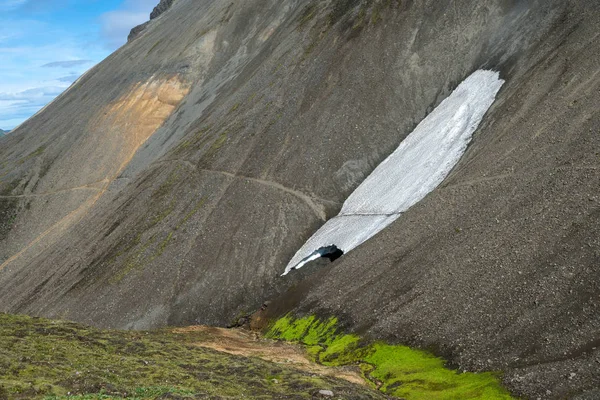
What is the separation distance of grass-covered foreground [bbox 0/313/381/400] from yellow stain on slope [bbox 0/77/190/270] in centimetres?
5850

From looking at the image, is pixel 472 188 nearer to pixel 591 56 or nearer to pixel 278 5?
pixel 591 56

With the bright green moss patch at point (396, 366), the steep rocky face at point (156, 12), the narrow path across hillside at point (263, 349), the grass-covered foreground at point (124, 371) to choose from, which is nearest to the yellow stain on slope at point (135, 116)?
the narrow path across hillside at point (263, 349)

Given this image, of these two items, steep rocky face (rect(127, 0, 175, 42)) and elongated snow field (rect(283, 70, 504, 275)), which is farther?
steep rocky face (rect(127, 0, 175, 42))

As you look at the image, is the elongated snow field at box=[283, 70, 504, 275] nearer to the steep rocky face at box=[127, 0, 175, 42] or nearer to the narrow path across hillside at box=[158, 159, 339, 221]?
the narrow path across hillside at box=[158, 159, 339, 221]

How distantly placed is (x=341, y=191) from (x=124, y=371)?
36.4 metres

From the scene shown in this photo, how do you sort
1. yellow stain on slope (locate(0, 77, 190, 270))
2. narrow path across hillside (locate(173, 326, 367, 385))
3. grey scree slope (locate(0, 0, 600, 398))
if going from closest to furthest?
grey scree slope (locate(0, 0, 600, 398))
narrow path across hillside (locate(173, 326, 367, 385))
yellow stain on slope (locate(0, 77, 190, 270))

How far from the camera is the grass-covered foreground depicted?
19156 millimetres

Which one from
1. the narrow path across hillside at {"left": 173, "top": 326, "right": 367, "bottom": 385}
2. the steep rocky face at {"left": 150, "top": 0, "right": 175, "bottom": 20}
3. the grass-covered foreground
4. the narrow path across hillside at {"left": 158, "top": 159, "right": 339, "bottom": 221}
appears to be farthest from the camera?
the steep rocky face at {"left": 150, "top": 0, "right": 175, "bottom": 20}

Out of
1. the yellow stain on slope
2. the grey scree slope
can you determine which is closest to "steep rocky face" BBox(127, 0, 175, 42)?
the yellow stain on slope

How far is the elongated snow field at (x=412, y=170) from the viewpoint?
47875mm

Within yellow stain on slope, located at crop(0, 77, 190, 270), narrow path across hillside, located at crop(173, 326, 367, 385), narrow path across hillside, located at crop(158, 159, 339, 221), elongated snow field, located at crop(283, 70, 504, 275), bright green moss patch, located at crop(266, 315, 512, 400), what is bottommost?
bright green moss patch, located at crop(266, 315, 512, 400)

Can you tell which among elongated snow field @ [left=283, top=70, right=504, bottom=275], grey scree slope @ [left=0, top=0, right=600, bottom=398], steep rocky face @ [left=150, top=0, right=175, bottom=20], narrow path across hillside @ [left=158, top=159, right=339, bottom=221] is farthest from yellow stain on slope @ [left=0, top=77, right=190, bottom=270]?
steep rocky face @ [left=150, top=0, right=175, bottom=20]

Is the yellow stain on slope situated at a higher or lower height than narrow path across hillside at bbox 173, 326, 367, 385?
higher

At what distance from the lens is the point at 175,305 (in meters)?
49.5
